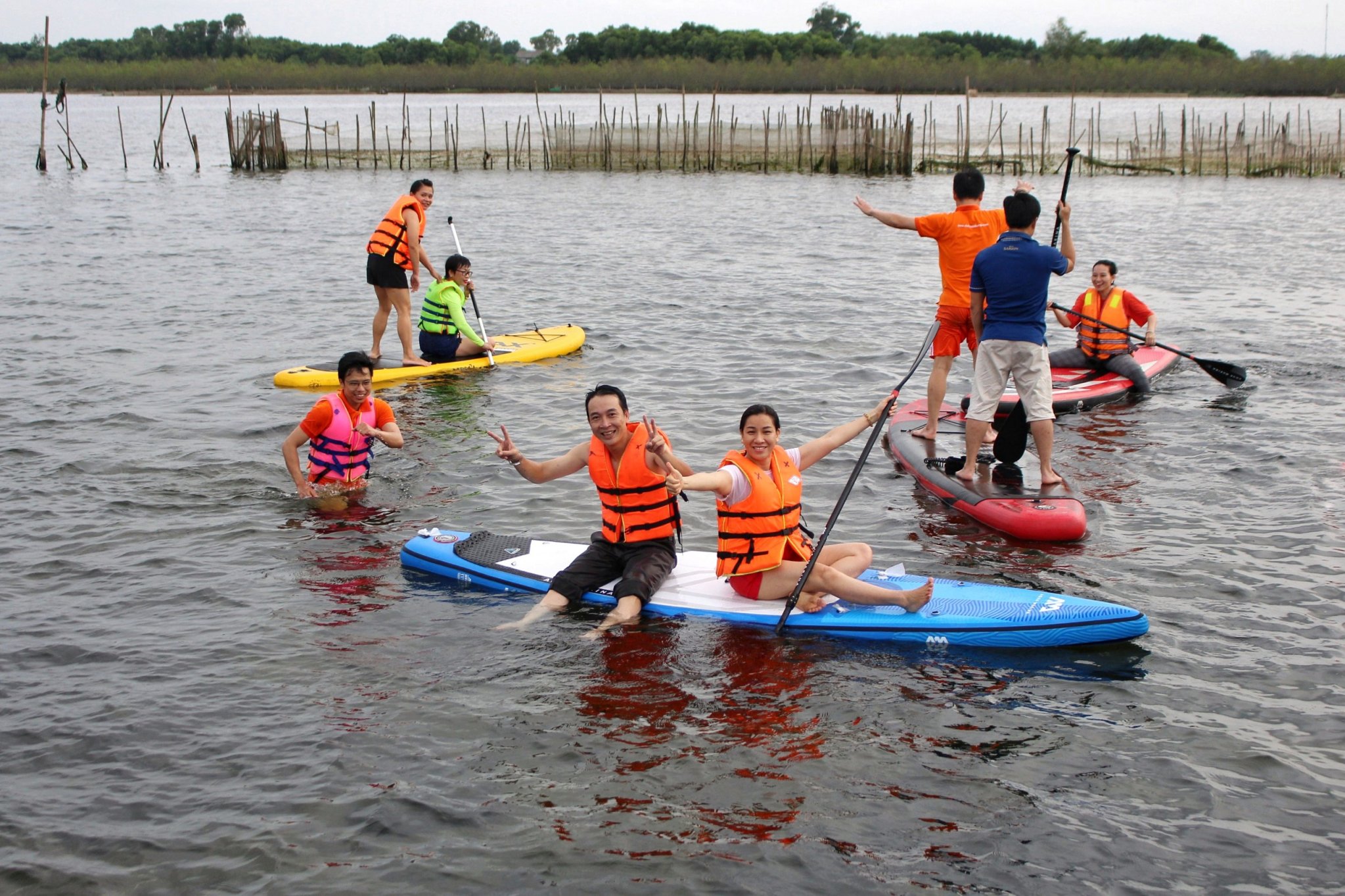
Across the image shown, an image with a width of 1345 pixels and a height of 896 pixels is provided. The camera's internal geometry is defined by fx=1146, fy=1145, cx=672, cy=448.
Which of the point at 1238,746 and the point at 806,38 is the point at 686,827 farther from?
the point at 806,38

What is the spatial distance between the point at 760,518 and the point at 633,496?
0.84 m

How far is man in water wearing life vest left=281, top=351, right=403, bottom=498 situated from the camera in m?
8.03

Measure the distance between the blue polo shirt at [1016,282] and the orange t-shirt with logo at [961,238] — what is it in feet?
2.25

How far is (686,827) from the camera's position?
4727 mm

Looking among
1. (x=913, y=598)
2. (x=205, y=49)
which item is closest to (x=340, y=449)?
(x=913, y=598)

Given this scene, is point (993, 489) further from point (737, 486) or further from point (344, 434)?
point (344, 434)

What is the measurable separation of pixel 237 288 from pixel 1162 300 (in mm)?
14189

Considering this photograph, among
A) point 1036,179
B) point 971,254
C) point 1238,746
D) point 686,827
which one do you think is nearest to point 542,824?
point 686,827

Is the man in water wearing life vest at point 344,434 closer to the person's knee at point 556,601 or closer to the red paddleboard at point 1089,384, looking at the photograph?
the person's knee at point 556,601

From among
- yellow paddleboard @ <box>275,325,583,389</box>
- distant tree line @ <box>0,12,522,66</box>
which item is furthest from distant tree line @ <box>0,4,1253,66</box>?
yellow paddleboard @ <box>275,325,583,389</box>

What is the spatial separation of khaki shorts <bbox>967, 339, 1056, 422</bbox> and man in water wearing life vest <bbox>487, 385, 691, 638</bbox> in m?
2.64

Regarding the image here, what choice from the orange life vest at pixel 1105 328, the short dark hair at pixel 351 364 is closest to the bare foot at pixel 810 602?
the short dark hair at pixel 351 364

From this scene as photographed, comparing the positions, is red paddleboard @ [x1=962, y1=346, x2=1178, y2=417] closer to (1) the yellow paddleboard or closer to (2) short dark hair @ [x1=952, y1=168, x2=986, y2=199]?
(2) short dark hair @ [x1=952, y1=168, x2=986, y2=199]

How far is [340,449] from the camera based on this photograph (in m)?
8.37
